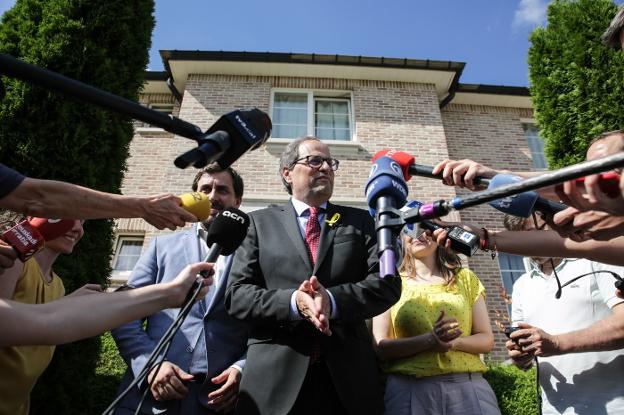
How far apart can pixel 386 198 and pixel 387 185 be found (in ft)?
0.20

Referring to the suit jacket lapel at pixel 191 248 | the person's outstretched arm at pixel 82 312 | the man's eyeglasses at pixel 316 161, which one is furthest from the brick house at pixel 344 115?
the person's outstretched arm at pixel 82 312

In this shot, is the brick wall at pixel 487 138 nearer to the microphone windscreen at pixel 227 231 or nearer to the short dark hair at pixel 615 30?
the short dark hair at pixel 615 30

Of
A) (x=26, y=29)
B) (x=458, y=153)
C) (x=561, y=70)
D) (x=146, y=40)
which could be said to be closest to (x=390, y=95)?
(x=458, y=153)

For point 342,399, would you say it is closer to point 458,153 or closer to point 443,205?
point 443,205

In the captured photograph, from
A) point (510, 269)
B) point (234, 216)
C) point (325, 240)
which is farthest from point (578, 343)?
point (510, 269)

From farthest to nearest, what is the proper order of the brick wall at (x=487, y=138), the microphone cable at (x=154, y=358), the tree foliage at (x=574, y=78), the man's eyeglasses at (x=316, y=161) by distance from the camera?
1. the brick wall at (x=487, y=138)
2. the tree foliage at (x=574, y=78)
3. the man's eyeglasses at (x=316, y=161)
4. the microphone cable at (x=154, y=358)

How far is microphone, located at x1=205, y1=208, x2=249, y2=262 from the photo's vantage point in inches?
65.2

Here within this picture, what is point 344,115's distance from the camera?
1023 cm

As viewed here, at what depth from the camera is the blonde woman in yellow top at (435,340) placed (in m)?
2.58

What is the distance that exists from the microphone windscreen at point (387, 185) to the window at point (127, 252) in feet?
28.1

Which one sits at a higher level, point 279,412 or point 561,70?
point 561,70

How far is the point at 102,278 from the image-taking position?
13.8ft

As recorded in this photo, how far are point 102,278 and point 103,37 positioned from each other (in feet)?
9.59

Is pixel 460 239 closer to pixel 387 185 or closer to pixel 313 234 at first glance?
pixel 387 185
